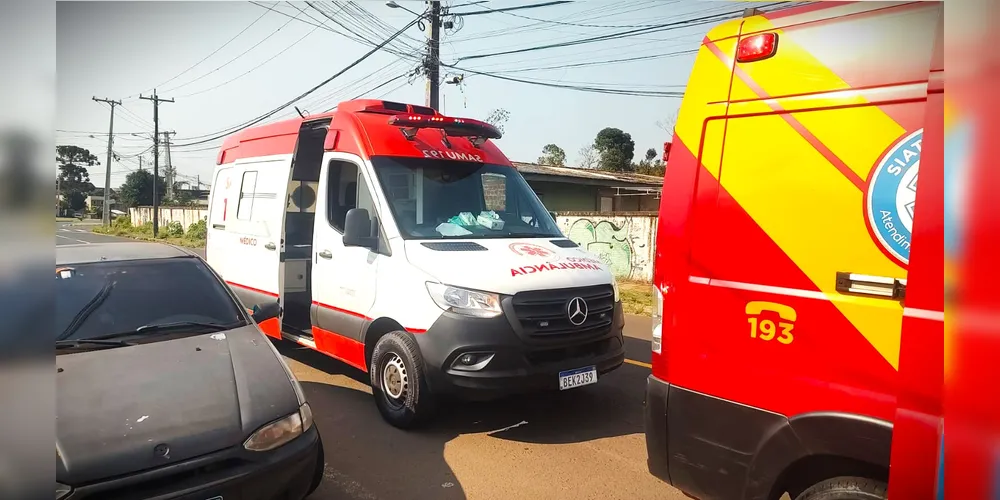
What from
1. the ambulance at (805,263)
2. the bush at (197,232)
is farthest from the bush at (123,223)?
the ambulance at (805,263)

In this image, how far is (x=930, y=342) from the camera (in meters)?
1.88

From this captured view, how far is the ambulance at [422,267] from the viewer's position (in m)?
4.29

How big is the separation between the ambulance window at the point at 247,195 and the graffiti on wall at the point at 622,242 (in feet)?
27.2

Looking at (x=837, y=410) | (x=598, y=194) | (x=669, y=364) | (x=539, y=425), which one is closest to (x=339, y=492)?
(x=539, y=425)

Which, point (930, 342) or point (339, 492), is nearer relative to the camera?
point (930, 342)

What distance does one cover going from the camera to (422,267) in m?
4.49

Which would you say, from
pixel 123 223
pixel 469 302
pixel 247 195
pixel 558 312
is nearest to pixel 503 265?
pixel 469 302

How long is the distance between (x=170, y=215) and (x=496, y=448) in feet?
160

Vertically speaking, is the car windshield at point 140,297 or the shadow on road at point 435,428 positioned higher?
the car windshield at point 140,297

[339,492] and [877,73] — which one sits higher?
[877,73]

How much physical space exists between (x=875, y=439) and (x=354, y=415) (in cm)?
392

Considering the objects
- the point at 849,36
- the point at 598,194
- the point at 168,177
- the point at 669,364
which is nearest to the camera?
the point at 849,36

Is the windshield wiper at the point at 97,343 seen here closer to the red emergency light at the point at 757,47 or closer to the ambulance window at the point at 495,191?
the ambulance window at the point at 495,191

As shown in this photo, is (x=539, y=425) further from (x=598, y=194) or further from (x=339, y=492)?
(x=598, y=194)
